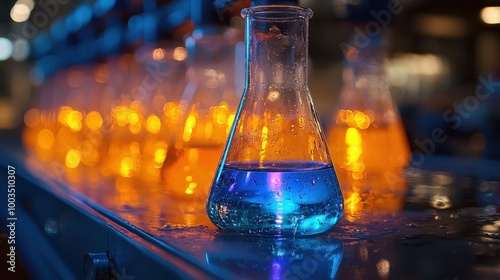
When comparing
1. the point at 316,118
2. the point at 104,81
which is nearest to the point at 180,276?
the point at 316,118

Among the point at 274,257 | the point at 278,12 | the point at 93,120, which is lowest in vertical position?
the point at 274,257

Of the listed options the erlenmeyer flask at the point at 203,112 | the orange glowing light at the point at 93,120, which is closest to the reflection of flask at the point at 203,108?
the erlenmeyer flask at the point at 203,112

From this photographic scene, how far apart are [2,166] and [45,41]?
1.37 meters

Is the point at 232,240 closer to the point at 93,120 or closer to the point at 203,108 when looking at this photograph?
the point at 203,108

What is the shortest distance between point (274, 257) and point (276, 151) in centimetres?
14

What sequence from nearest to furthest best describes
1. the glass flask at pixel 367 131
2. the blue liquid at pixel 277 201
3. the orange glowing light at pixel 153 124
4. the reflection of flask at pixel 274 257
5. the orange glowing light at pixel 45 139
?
the reflection of flask at pixel 274 257, the blue liquid at pixel 277 201, the glass flask at pixel 367 131, the orange glowing light at pixel 153 124, the orange glowing light at pixel 45 139

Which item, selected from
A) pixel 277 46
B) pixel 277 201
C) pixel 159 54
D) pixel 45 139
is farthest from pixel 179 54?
pixel 45 139

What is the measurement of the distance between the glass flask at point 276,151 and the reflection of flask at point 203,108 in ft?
0.66

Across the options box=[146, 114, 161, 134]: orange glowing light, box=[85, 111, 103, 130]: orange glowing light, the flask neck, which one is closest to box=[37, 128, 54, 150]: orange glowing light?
box=[85, 111, 103, 130]: orange glowing light

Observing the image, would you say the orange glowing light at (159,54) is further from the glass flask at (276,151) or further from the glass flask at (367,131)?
the glass flask at (276,151)

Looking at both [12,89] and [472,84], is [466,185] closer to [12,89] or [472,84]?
[472,84]

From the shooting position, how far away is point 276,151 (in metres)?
0.58

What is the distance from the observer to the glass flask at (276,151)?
0.53 m

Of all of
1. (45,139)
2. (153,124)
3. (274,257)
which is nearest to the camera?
(274,257)
